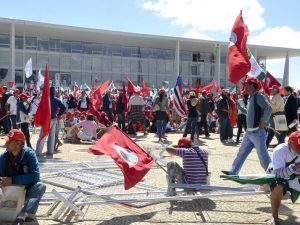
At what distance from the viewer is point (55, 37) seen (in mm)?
38531

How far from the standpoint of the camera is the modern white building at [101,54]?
36156mm

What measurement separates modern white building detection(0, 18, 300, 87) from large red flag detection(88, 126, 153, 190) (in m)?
30.3

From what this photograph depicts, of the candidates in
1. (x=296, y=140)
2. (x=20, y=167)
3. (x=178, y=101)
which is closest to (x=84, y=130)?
(x=178, y=101)

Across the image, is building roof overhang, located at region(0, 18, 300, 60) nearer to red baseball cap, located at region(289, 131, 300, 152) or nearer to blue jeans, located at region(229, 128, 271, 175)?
blue jeans, located at region(229, 128, 271, 175)

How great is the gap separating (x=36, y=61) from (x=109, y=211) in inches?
1367

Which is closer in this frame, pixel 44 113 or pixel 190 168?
pixel 190 168

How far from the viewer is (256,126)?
6070 millimetres

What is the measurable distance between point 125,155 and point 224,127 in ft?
27.2

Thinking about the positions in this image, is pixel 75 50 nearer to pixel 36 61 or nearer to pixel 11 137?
pixel 36 61

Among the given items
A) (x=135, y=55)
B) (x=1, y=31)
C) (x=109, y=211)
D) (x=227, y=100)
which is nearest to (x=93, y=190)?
(x=109, y=211)

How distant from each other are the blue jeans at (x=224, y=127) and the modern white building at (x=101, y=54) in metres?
24.4

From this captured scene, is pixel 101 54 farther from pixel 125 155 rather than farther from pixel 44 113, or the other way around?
pixel 125 155

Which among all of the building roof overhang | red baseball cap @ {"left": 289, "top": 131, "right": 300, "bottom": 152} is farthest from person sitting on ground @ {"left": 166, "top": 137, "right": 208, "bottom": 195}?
the building roof overhang

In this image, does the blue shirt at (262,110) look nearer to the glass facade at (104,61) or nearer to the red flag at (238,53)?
the red flag at (238,53)
